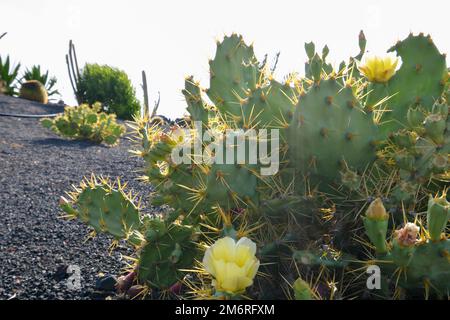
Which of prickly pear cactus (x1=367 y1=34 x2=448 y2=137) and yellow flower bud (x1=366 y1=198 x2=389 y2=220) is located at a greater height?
prickly pear cactus (x1=367 y1=34 x2=448 y2=137)

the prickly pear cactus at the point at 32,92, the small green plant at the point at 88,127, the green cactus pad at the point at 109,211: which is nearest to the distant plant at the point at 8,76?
the prickly pear cactus at the point at 32,92

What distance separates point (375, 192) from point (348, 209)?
124 mm

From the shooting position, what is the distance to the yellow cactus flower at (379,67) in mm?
2195

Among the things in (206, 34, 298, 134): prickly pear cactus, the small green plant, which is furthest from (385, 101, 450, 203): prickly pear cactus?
the small green plant

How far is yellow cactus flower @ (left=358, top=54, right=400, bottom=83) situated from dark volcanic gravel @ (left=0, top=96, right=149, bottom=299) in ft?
5.37

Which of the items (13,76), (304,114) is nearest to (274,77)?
(304,114)

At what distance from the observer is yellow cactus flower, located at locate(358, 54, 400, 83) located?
7.20 feet

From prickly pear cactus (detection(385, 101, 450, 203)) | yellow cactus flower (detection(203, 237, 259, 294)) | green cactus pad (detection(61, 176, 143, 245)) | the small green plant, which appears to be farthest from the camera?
the small green plant

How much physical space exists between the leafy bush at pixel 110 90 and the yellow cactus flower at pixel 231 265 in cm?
1332

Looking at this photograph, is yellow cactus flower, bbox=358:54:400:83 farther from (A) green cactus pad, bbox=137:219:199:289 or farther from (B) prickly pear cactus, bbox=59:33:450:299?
(A) green cactus pad, bbox=137:219:199:289

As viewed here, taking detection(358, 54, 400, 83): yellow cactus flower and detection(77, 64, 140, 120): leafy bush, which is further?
detection(77, 64, 140, 120): leafy bush

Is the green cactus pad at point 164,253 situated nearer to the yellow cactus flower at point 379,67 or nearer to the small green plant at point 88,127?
the yellow cactus flower at point 379,67

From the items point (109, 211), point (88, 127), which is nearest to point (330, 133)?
point (109, 211)

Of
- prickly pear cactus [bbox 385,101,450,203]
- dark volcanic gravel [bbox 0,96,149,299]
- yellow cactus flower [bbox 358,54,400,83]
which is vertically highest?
yellow cactus flower [bbox 358,54,400,83]
